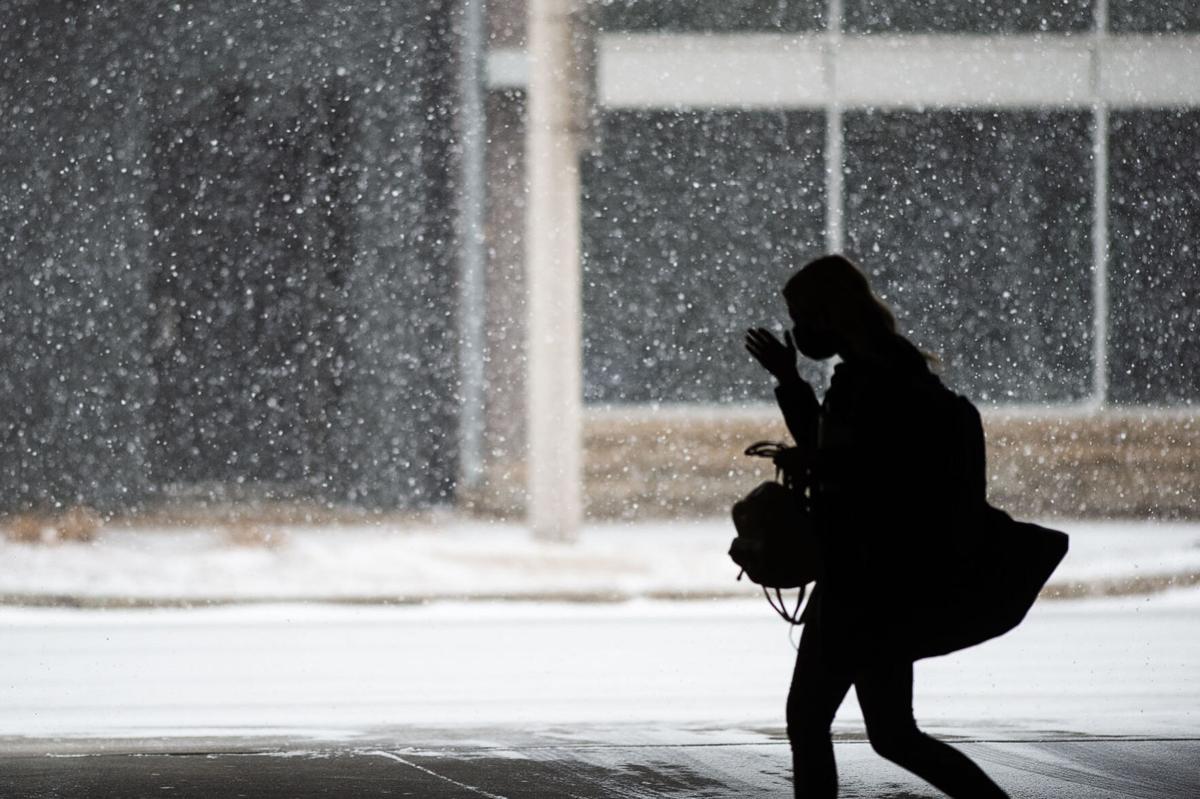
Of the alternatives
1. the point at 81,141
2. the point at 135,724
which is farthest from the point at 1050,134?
the point at 135,724

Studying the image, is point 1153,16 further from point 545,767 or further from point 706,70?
point 545,767

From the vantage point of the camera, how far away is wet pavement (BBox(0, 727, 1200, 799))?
5965mm

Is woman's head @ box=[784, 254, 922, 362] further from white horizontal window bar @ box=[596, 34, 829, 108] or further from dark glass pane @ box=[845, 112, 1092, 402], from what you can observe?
dark glass pane @ box=[845, 112, 1092, 402]

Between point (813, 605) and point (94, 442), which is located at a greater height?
point (94, 442)

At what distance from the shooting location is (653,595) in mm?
11969

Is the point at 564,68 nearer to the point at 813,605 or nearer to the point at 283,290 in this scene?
the point at 283,290

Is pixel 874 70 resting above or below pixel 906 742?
above

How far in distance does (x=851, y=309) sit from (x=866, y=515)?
1.46 feet

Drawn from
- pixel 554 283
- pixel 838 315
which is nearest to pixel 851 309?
pixel 838 315

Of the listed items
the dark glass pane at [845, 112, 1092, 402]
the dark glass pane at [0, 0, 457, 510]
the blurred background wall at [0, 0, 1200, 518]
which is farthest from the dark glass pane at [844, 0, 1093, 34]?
the dark glass pane at [0, 0, 457, 510]

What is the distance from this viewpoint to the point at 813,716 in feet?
13.4

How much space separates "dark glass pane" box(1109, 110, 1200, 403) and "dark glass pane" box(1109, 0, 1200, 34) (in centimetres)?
73

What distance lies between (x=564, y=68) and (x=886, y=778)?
350 inches

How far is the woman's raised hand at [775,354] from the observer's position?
4039 mm
